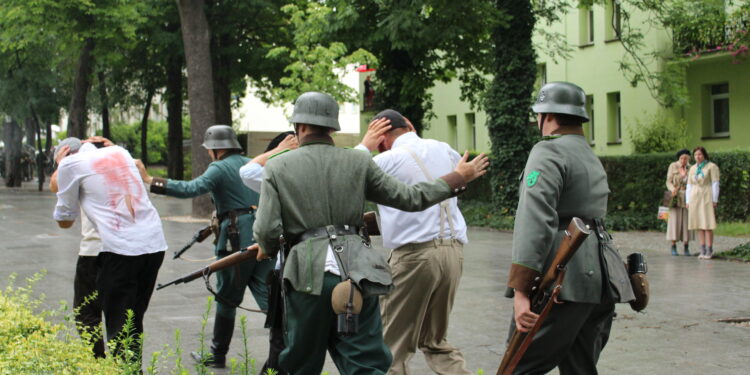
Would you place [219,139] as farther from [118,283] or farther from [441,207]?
[441,207]

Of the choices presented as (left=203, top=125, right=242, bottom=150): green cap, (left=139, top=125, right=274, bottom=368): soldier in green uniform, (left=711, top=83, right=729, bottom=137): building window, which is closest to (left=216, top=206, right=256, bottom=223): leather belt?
(left=139, top=125, right=274, bottom=368): soldier in green uniform

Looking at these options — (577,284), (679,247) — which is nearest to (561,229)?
(577,284)

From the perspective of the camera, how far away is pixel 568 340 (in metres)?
4.32

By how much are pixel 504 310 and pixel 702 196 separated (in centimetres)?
723

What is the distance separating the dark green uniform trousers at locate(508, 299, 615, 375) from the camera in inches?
169

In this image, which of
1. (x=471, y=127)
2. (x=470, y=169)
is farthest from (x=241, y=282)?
(x=471, y=127)

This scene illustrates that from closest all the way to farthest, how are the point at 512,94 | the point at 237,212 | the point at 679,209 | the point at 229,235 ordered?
the point at 229,235
the point at 237,212
the point at 679,209
the point at 512,94

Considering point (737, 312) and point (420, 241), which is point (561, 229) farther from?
point (737, 312)

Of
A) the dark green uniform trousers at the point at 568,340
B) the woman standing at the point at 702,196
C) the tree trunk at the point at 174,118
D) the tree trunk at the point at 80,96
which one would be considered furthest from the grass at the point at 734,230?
the tree trunk at the point at 174,118

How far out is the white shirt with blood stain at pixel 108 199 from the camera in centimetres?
625

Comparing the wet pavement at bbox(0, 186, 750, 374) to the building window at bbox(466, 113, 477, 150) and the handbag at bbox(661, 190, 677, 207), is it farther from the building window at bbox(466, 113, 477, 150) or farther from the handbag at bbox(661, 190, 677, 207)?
the building window at bbox(466, 113, 477, 150)

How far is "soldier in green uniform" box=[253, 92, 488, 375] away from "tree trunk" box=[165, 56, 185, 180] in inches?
1182

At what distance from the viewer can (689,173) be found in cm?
1555

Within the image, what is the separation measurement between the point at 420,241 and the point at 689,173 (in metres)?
11.0
